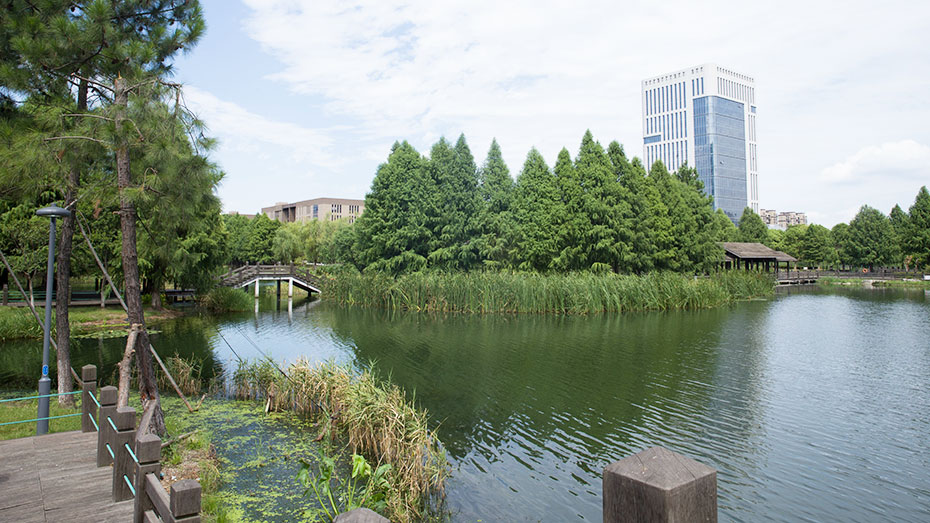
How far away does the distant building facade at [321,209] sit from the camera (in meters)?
107

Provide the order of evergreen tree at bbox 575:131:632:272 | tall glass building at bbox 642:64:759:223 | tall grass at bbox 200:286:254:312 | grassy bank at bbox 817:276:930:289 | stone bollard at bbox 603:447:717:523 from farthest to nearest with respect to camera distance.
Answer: tall glass building at bbox 642:64:759:223 < grassy bank at bbox 817:276:930:289 < evergreen tree at bbox 575:131:632:272 < tall grass at bbox 200:286:254:312 < stone bollard at bbox 603:447:717:523

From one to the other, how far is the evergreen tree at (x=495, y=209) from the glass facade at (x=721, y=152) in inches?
3709

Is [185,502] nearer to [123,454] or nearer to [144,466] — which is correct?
[144,466]

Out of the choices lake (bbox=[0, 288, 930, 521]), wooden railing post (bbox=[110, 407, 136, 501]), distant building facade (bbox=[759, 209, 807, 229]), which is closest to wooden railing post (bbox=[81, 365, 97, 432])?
wooden railing post (bbox=[110, 407, 136, 501])

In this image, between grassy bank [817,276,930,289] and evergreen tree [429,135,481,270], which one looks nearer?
evergreen tree [429,135,481,270]

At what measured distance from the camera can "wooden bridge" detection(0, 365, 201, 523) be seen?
12.0ft

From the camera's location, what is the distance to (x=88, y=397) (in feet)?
20.8

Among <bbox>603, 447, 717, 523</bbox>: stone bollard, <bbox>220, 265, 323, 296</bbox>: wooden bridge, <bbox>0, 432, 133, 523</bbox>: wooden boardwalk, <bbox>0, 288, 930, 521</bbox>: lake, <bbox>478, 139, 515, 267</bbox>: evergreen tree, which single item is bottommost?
<bbox>0, 288, 930, 521</bbox>: lake

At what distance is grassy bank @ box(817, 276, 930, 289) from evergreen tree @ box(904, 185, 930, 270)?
16.6 ft

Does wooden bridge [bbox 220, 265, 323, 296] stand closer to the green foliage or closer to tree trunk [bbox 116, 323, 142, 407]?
tree trunk [bbox 116, 323, 142, 407]

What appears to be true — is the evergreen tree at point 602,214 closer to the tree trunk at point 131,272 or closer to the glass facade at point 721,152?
the tree trunk at point 131,272

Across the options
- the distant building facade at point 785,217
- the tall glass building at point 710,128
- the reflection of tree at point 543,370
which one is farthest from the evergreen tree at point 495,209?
the distant building facade at point 785,217

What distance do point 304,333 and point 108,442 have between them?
15.4m

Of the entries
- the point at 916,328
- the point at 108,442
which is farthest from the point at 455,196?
the point at 108,442
